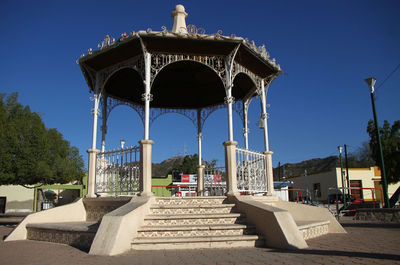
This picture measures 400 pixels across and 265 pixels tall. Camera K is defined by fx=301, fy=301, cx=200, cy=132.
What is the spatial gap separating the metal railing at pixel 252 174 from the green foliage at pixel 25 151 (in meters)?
14.2

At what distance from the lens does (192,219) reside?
689 centimetres

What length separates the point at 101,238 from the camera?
5395mm

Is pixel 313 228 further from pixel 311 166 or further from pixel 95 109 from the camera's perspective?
pixel 311 166

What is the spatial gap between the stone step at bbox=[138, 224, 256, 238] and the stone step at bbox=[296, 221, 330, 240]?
1217mm

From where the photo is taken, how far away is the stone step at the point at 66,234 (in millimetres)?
6250

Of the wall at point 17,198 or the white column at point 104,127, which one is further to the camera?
the wall at point 17,198

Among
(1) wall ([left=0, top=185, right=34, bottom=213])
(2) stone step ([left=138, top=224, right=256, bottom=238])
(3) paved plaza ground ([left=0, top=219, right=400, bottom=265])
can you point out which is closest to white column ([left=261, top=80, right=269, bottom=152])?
(2) stone step ([left=138, top=224, right=256, bottom=238])

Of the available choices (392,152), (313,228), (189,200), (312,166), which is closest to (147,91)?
(189,200)

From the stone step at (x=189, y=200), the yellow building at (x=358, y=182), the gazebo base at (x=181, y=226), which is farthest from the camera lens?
the yellow building at (x=358, y=182)

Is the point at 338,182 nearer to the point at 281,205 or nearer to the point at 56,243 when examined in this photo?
the point at 281,205

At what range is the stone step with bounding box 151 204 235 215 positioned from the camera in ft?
24.1

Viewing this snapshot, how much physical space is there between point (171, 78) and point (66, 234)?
7.31 m

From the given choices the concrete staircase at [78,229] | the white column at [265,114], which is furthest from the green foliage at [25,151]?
the white column at [265,114]

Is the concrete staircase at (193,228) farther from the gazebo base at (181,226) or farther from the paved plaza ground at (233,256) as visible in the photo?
the paved plaza ground at (233,256)
